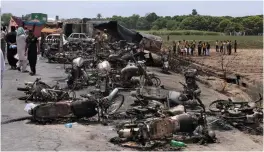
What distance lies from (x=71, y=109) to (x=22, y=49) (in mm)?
7475

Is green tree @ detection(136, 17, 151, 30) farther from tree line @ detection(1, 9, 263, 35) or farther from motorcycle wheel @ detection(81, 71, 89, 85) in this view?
motorcycle wheel @ detection(81, 71, 89, 85)

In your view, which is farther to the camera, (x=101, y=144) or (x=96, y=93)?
(x=96, y=93)

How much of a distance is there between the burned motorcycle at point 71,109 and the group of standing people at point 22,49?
6.53 metres

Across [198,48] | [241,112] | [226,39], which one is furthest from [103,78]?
[226,39]

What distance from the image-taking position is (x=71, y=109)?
938cm

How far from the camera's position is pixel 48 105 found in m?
9.22

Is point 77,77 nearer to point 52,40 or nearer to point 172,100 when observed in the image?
point 172,100

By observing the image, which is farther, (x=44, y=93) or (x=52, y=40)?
(x=52, y=40)

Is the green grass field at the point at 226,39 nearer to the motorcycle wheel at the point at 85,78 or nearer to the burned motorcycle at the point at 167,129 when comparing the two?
the motorcycle wheel at the point at 85,78

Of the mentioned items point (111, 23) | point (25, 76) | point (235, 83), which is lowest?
point (235, 83)

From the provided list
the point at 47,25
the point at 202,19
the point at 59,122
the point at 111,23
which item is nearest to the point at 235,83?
the point at 111,23

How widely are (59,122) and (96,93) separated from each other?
1377 millimetres

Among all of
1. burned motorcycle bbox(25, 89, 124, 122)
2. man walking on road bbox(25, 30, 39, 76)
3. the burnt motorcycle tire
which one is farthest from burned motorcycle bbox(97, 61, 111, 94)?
man walking on road bbox(25, 30, 39, 76)

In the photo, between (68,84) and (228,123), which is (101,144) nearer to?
(228,123)
